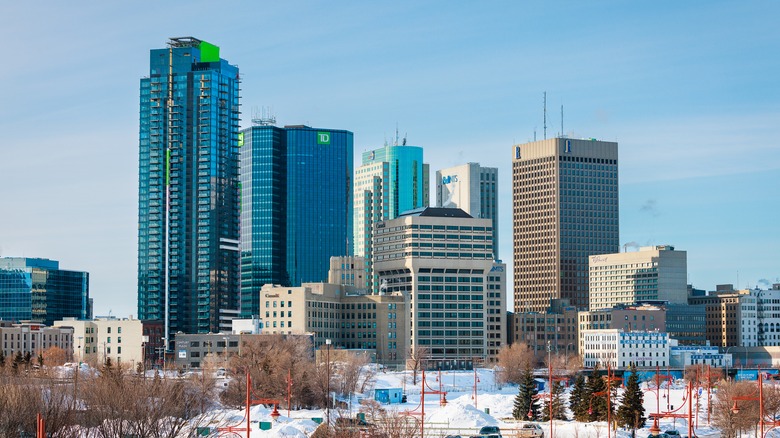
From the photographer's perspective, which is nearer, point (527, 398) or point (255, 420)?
point (255, 420)

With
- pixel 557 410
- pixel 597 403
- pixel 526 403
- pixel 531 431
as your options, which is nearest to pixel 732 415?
pixel 597 403

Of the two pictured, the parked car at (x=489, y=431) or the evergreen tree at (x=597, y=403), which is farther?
the evergreen tree at (x=597, y=403)

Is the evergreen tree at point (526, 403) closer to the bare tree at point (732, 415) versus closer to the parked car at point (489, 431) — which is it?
the bare tree at point (732, 415)

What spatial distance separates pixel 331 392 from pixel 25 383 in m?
76.5

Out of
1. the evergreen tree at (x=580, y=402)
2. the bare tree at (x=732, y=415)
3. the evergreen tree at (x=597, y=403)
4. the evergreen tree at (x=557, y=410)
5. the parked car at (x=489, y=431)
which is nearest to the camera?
the parked car at (x=489, y=431)

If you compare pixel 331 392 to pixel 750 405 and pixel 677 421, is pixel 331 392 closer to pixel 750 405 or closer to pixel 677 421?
pixel 677 421

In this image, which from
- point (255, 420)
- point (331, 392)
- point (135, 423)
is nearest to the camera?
point (135, 423)

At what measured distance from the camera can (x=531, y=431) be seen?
13888cm

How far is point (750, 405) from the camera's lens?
15425 centimetres

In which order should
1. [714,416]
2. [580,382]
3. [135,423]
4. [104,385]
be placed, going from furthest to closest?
[580,382] < [714,416] < [104,385] < [135,423]

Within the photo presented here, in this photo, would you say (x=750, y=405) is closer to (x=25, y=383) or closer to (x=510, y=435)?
(x=510, y=435)

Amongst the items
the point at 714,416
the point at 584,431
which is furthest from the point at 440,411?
the point at 714,416

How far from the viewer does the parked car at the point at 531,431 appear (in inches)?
5377

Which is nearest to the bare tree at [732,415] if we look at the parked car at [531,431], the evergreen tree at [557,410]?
the evergreen tree at [557,410]
